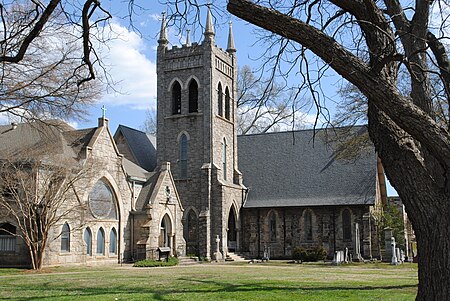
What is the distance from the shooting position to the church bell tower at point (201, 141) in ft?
137

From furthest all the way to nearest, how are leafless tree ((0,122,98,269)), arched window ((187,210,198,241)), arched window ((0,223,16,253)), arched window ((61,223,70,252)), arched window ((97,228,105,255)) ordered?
arched window ((187,210,198,241))
arched window ((97,228,105,255))
arched window ((61,223,70,252))
arched window ((0,223,16,253))
leafless tree ((0,122,98,269))

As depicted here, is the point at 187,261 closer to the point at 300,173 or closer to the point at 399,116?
the point at 300,173

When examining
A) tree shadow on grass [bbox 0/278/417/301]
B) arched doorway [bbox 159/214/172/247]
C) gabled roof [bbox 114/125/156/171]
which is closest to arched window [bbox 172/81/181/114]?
gabled roof [bbox 114/125/156/171]

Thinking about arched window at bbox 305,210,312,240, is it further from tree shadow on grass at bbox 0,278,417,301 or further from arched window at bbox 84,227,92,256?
tree shadow on grass at bbox 0,278,417,301

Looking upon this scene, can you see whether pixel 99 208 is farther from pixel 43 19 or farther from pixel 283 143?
pixel 43 19

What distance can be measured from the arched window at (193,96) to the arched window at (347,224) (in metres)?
13.3

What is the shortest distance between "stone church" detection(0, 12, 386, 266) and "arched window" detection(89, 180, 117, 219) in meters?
0.08

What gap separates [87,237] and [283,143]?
20.7 m

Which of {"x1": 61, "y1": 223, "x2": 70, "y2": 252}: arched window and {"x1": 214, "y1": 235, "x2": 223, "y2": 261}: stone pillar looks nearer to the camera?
{"x1": 61, "y1": 223, "x2": 70, "y2": 252}: arched window

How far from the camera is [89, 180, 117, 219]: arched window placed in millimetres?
33656

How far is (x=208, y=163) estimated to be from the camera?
1668 inches

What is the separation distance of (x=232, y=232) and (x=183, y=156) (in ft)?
22.6

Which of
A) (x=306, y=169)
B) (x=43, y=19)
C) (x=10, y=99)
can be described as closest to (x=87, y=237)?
(x=10, y=99)

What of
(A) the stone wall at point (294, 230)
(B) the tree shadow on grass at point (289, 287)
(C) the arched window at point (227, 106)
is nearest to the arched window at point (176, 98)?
(C) the arched window at point (227, 106)
